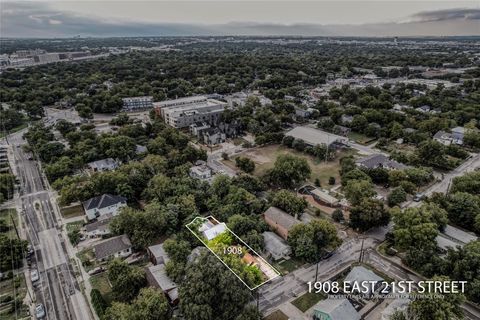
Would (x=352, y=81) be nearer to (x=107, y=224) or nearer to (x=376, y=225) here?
(x=376, y=225)

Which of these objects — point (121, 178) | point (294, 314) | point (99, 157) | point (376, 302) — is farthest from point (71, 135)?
point (376, 302)

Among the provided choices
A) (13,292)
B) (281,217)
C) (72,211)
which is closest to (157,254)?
(13,292)

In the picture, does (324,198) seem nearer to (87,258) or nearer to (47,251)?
(87,258)

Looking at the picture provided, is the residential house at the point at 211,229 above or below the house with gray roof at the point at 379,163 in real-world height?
above

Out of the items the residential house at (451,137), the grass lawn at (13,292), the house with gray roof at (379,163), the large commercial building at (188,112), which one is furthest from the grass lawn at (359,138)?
the grass lawn at (13,292)

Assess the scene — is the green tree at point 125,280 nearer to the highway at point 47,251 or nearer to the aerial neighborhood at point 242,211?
the aerial neighborhood at point 242,211

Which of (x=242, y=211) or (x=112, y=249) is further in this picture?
(x=242, y=211)
